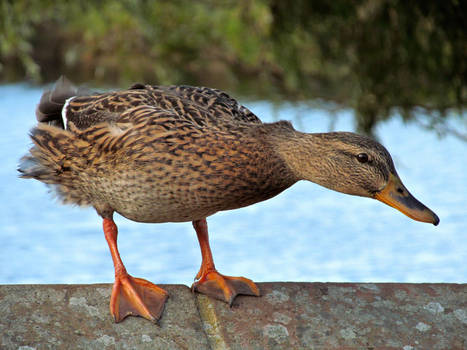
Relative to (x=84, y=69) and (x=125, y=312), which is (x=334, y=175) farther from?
(x=84, y=69)

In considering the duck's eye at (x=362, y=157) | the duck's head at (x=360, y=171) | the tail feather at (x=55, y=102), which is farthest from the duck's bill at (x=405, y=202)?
the tail feather at (x=55, y=102)

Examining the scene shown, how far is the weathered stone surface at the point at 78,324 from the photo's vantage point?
2459 mm

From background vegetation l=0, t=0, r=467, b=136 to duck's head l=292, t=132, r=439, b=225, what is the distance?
7.87 feet

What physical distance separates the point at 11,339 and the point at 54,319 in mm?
182

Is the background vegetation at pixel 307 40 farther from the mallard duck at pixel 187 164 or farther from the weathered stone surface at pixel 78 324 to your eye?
the weathered stone surface at pixel 78 324

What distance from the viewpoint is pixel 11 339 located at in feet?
7.93

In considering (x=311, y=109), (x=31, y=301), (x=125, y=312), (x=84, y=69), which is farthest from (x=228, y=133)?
(x=84, y=69)

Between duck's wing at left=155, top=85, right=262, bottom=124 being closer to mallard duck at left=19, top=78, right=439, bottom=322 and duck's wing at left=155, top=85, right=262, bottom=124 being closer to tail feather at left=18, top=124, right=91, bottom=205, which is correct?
mallard duck at left=19, top=78, right=439, bottom=322

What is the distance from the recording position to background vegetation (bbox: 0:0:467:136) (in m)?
4.77

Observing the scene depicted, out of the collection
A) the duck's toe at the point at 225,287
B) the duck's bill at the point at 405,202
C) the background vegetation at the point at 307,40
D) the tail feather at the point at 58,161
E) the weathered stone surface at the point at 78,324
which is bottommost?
the weathered stone surface at the point at 78,324

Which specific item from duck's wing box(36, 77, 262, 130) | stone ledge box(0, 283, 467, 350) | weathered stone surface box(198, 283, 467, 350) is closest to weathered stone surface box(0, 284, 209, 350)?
stone ledge box(0, 283, 467, 350)

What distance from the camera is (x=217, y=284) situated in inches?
117

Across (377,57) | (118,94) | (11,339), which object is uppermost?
(377,57)

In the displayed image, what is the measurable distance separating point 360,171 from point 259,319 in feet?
2.35
